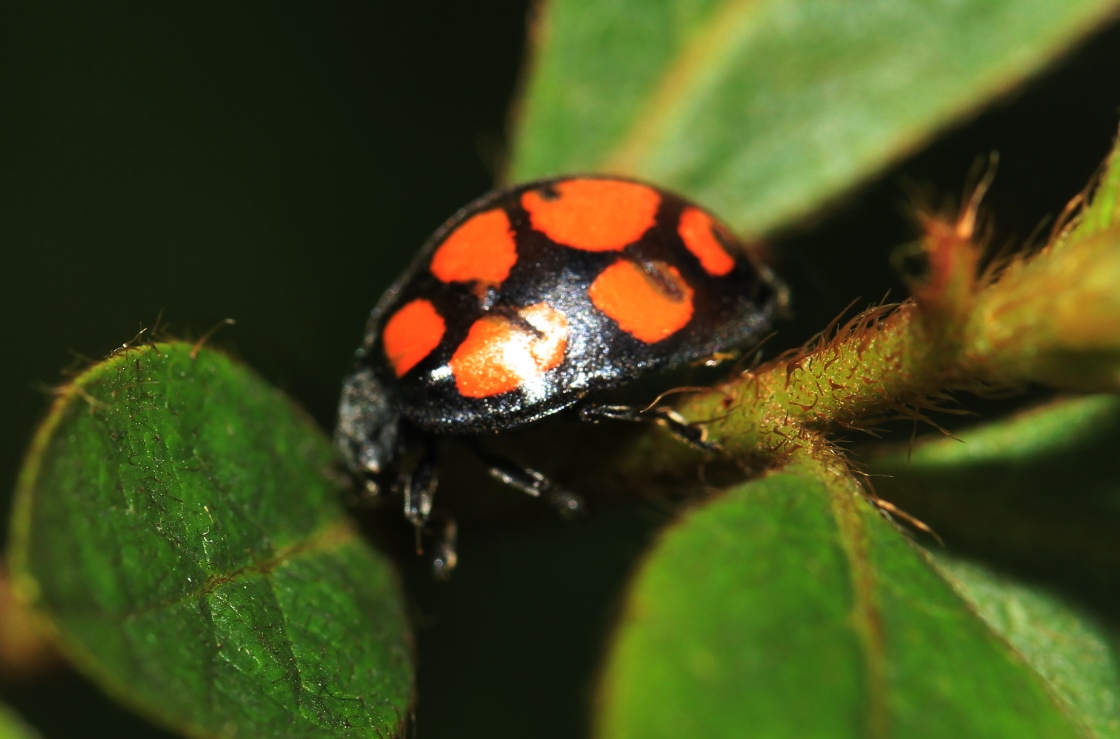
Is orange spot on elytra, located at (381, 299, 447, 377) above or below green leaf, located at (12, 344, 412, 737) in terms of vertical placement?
above

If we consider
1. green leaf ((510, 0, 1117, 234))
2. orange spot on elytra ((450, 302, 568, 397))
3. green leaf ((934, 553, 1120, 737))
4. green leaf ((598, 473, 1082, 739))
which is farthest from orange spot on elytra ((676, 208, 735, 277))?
green leaf ((598, 473, 1082, 739))

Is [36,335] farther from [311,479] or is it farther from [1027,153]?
[1027,153]

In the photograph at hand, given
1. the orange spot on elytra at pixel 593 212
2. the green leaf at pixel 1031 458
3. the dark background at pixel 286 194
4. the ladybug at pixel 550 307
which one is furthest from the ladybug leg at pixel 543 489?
the dark background at pixel 286 194

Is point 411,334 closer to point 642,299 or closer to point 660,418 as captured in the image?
point 642,299

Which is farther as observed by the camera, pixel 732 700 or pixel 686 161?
pixel 686 161

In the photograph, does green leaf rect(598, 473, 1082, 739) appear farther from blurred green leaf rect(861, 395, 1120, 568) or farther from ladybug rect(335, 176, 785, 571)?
ladybug rect(335, 176, 785, 571)

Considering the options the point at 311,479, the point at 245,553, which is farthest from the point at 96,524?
the point at 311,479

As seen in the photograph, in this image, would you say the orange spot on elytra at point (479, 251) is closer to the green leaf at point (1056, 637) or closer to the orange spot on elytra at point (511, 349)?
the orange spot on elytra at point (511, 349)
